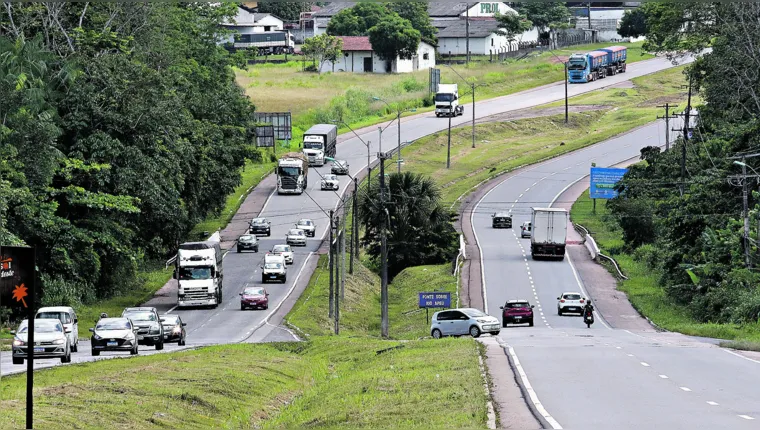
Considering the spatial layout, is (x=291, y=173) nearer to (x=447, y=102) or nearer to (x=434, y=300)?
(x=447, y=102)

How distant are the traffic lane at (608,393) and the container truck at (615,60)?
136 meters

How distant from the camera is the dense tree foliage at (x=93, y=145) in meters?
56.3

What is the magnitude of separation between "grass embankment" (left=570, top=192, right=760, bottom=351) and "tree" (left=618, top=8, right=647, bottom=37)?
88.2m

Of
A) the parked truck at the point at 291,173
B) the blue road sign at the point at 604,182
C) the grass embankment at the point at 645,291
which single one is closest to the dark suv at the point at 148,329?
the grass embankment at the point at 645,291

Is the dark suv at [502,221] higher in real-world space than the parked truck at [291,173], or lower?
lower

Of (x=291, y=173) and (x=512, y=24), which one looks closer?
(x=291, y=173)

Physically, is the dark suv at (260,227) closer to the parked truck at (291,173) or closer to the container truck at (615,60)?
the parked truck at (291,173)

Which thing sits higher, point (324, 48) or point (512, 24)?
point (512, 24)

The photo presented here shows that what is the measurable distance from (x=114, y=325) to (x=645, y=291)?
123ft

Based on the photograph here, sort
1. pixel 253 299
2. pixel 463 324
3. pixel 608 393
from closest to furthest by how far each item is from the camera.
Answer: pixel 608 393 → pixel 463 324 → pixel 253 299

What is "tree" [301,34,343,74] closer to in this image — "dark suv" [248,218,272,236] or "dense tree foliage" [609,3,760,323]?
"dark suv" [248,218,272,236]

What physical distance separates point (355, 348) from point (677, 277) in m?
28.9

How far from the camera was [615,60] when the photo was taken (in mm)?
167625

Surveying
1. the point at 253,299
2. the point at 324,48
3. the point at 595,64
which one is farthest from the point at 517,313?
the point at 595,64
